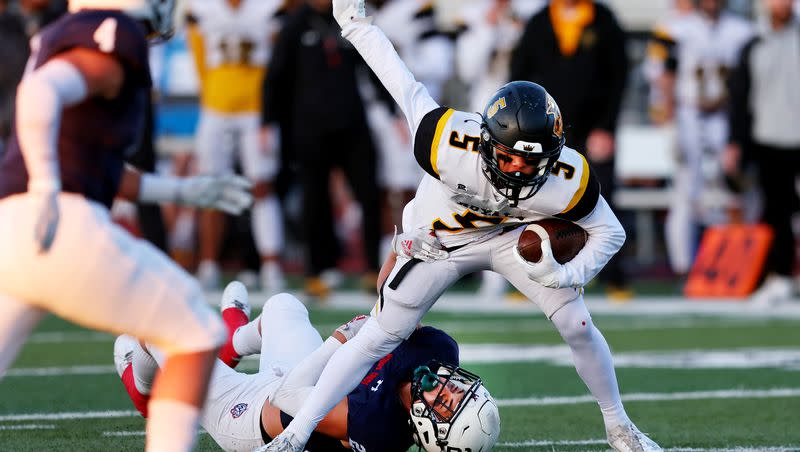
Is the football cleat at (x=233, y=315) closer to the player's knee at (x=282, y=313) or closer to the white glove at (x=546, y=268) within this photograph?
the player's knee at (x=282, y=313)

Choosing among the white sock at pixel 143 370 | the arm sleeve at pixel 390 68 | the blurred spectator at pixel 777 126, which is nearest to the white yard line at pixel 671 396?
the arm sleeve at pixel 390 68

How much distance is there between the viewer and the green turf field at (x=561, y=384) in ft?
15.6

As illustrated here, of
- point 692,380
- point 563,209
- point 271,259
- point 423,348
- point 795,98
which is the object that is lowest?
point 271,259

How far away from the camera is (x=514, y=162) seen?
426 centimetres

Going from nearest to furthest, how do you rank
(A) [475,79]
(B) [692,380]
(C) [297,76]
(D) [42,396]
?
(D) [42,396] < (B) [692,380] < (C) [297,76] < (A) [475,79]

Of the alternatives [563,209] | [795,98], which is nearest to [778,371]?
[563,209]

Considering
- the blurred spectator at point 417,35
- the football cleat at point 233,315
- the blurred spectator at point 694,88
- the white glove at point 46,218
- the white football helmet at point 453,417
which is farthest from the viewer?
the blurred spectator at point 694,88

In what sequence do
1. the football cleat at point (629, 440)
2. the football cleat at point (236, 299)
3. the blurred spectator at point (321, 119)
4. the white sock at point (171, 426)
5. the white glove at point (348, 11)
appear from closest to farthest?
the white sock at point (171, 426) → the football cleat at point (629, 440) → the white glove at point (348, 11) → the football cleat at point (236, 299) → the blurred spectator at point (321, 119)

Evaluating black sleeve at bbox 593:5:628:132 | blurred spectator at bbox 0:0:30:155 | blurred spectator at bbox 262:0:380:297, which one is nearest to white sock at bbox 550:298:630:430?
black sleeve at bbox 593:5:628:132

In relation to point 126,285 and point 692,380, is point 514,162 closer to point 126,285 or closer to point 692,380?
point 126,285

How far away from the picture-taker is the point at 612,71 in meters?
9.52

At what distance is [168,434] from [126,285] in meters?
0.35

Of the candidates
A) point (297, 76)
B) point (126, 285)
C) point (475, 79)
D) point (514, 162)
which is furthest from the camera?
point (475, 79)

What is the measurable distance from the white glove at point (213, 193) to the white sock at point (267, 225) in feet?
21.5
